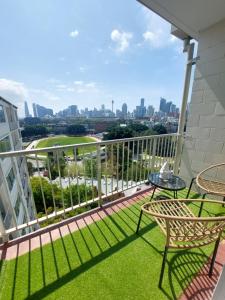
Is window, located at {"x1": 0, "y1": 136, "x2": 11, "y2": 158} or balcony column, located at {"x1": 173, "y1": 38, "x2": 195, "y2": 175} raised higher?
balcony column, located at {"x1": 173, "y1": 38, "x2": 195, "y2": 175}

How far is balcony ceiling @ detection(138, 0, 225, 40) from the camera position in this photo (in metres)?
1.91

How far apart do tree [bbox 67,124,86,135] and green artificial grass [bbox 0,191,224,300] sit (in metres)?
33.7

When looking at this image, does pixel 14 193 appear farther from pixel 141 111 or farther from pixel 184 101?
pixel 141 111

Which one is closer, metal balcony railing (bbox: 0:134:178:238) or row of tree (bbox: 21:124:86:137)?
metal balcony railing (bbox: 0:134:178:238)

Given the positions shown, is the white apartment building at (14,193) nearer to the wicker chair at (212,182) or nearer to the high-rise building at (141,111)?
the wicker chair at (212,182)

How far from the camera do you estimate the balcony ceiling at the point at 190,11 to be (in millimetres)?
1912

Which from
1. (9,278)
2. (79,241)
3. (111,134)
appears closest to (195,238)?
(79,241)

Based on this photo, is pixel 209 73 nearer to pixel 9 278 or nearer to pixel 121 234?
pixel 121 234

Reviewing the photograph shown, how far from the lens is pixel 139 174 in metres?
3.06

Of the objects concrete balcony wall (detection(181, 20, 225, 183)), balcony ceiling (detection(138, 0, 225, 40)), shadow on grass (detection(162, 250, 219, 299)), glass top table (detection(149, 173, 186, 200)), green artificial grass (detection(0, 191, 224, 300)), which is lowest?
shadow on grass (detection(162, 250, 219, 299))

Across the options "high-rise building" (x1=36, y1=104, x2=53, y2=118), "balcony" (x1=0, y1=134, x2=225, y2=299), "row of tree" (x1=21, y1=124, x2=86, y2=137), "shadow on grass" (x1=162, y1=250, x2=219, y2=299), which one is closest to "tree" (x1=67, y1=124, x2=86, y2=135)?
"row of tree" (x1=21, y1=124, x2=86, y2=137)

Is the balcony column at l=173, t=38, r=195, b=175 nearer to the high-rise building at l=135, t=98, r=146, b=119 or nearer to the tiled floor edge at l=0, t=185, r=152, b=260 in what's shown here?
the tiled floor edge at l=0, t=185, r=152, b=260

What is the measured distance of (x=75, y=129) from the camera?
34.2 meters

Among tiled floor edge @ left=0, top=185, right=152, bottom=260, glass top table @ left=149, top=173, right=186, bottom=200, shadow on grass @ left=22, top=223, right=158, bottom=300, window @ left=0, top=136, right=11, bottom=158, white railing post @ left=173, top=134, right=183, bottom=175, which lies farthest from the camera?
window @ left=0, top=136, right=11, bottom=158
